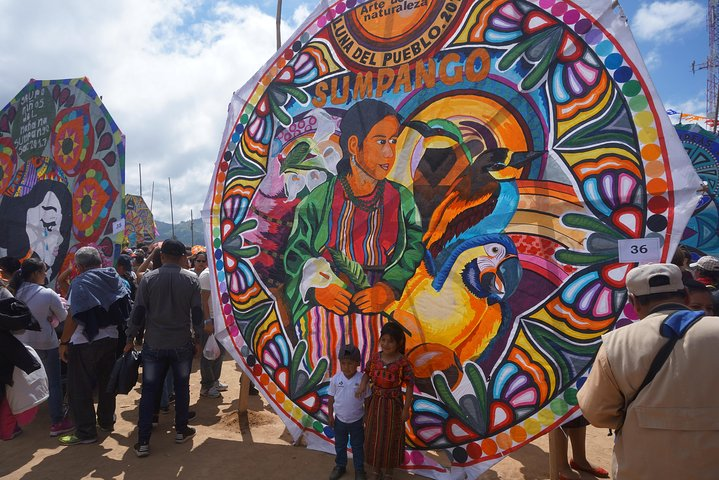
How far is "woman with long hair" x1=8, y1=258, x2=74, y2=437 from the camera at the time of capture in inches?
152

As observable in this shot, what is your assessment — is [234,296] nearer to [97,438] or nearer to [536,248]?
[97,438]

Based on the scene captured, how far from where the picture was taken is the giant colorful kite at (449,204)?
259 cm

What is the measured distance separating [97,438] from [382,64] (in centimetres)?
398

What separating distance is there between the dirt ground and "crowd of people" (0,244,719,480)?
14 cm

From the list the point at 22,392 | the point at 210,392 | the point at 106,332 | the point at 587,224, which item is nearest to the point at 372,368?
the point at 587,224

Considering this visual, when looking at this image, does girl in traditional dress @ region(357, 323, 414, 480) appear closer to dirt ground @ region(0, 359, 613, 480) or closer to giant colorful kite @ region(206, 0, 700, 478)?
giant colorful kite @ region(206, 0, 700, 478)

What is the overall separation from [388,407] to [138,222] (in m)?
18.2

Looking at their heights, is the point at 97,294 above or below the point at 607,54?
below

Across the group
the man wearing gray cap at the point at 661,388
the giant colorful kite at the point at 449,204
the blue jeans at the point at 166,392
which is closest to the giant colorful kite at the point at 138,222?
the blue jeans at the point at 166,392

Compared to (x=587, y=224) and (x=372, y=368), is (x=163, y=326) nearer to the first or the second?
(x=372, y=368)

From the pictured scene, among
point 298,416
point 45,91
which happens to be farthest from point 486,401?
point 45,91

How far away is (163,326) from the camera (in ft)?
12.2

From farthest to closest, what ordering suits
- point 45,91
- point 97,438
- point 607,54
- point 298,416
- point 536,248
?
1. point 45,91
2. point 97,438
3. point 298,416
4. point 536,248
5. point 607,54

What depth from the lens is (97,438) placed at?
13.1 ft
